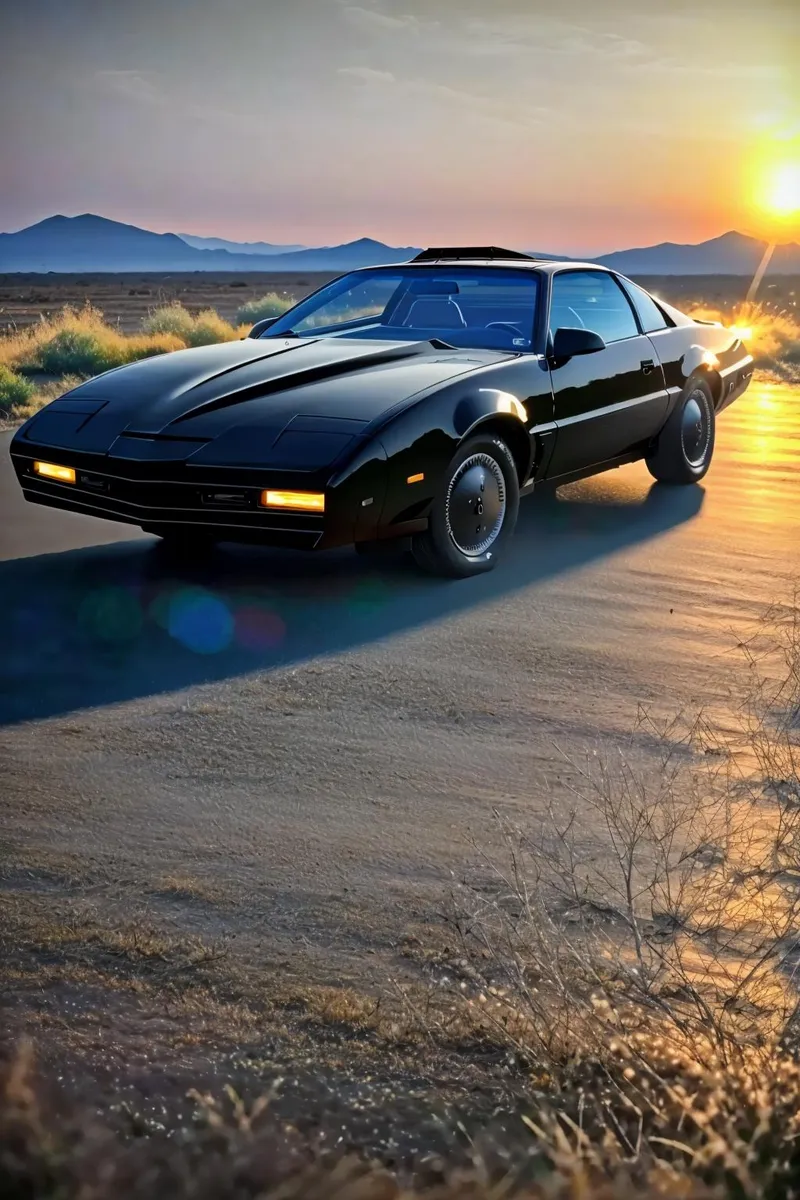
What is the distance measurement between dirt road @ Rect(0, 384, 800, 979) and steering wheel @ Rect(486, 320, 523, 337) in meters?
1.16

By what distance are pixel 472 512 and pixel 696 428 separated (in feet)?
9.63

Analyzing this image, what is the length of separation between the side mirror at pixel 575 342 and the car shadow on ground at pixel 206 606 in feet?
3.55

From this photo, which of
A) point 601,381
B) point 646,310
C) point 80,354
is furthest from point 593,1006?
point 80,354

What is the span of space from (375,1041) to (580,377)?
5137 millimetres

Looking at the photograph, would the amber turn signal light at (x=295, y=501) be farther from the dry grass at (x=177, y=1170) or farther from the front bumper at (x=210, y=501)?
the dry grass at (x=177, y=1170)

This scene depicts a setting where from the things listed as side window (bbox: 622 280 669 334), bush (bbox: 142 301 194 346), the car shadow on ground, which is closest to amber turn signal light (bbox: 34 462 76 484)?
the car shadow on ground

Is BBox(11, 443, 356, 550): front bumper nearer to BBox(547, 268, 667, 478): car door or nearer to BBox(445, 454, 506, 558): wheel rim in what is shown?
BBox(445, 454, 506, 558): wheel rim

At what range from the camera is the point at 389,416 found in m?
5.45

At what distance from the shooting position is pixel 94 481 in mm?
5691

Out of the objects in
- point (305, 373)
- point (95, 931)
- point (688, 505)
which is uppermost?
point (305, 373)

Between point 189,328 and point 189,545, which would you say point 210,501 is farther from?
point 189,328

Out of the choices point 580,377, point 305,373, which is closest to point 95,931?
point 305,373

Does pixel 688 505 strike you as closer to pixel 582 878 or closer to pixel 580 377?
pixel 580 377

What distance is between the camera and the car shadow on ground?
470 centimetres
